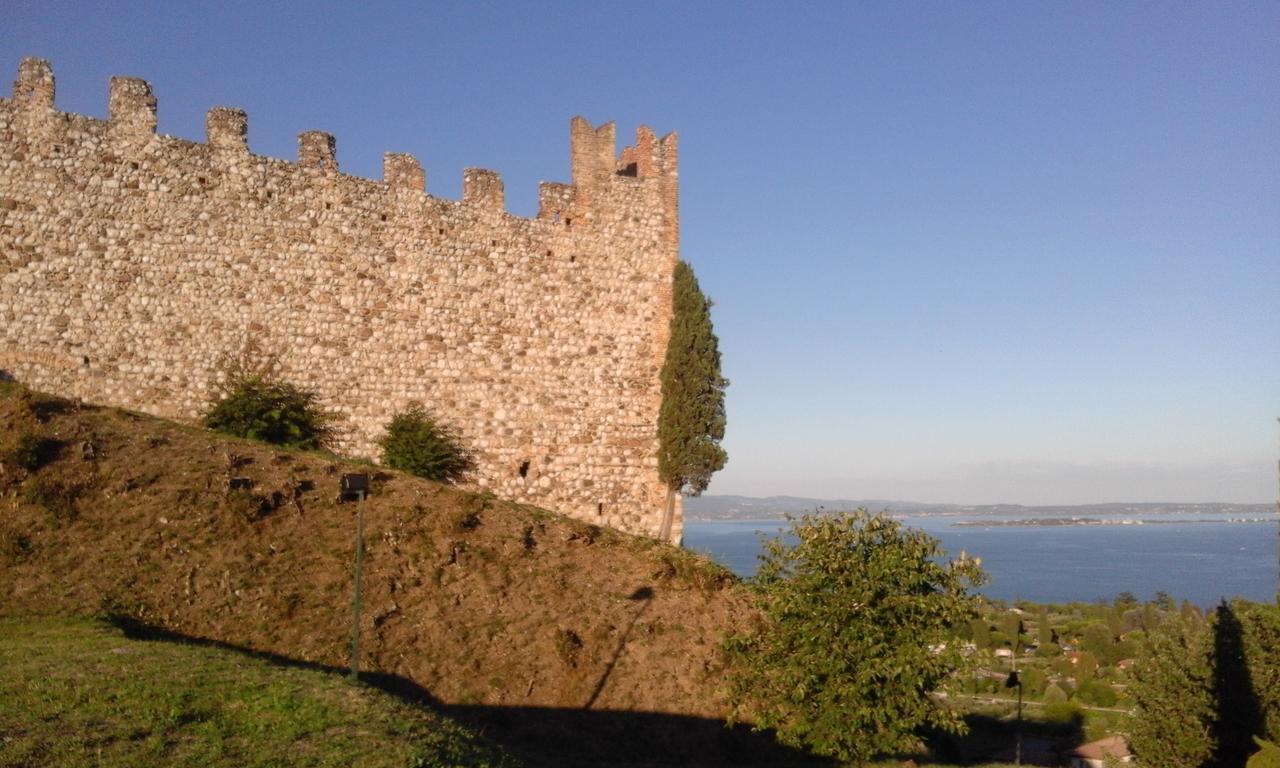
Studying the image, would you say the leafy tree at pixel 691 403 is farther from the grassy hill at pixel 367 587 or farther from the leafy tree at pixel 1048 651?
the leafy tree at pixel 1048 651

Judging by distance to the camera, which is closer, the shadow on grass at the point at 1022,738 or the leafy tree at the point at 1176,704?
the leafy tree at the point at 1176,704

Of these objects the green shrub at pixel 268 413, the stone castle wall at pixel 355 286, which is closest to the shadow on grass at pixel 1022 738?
the stone castle wall at pixel 355 286

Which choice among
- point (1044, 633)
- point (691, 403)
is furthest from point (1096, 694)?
point (691, 403)

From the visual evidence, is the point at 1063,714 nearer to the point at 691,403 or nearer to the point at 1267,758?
the point at 1267,758

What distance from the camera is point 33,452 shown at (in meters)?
15.6

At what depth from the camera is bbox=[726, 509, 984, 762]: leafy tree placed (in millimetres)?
14500

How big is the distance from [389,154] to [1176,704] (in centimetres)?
2199

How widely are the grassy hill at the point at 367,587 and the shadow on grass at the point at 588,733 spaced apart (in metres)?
0.03

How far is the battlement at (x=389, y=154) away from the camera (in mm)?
17734

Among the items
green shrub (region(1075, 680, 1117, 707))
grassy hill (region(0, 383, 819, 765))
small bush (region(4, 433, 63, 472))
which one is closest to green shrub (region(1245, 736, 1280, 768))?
grassy hill (region(0, 383, 819, 765))

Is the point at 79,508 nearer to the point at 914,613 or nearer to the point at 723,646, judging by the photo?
the point at 723,646

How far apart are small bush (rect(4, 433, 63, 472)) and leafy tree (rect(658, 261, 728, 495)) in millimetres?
11881

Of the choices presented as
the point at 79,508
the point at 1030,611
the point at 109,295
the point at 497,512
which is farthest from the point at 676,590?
the point at 1030,611

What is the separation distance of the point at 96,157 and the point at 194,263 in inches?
93.4
